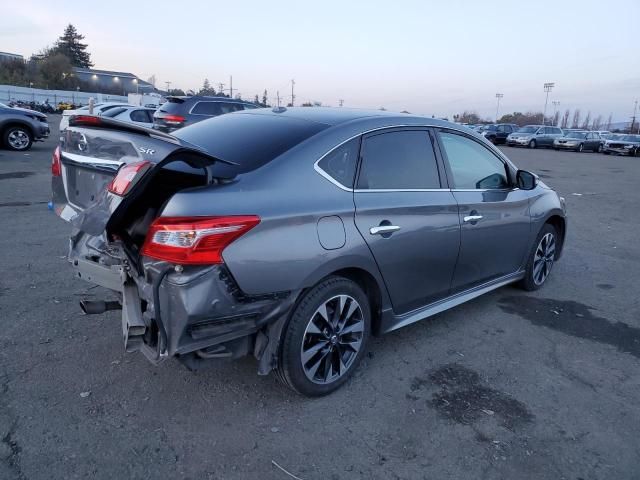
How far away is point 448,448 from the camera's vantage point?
275 centimetres

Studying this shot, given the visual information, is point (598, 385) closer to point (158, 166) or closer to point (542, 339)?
point (542, 339)

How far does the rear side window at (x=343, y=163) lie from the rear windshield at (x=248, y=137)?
0.64 feet

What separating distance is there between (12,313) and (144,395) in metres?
1.69

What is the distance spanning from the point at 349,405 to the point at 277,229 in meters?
1.23

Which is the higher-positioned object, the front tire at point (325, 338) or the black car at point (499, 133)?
the black car at point (499, 133)

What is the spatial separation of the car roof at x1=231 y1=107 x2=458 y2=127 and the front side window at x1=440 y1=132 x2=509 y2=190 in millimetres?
187

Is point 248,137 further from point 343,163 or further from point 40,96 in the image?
point 40,96

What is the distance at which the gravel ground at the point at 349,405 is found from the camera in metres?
2.58

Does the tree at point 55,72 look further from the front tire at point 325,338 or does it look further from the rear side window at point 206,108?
the front tire at point 325,338

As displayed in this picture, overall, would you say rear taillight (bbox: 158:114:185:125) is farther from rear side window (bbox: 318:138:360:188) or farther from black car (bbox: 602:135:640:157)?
black car (bbox: 602:135:640:157)

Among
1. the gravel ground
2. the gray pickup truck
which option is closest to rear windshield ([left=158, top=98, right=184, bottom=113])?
the gray pickup truck

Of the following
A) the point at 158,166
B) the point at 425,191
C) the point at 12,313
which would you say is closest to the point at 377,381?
the point at 425,191

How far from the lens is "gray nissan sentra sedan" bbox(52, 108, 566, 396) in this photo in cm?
256

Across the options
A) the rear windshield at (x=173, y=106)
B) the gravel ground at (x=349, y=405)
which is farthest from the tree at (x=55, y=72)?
the gravel ground at (x=349, y=405)
